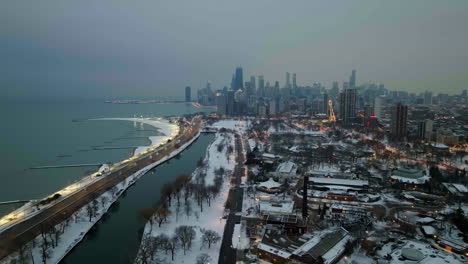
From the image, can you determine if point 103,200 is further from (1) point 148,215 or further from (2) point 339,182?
(2) point 339,182

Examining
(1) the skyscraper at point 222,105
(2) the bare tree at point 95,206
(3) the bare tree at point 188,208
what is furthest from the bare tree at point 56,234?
(1) the skyscraper at point 222,105

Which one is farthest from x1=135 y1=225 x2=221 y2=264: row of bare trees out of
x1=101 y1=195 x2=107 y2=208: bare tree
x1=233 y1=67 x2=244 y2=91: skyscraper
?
x1=233 y1=67 x2=244 y2=91: skyscraper

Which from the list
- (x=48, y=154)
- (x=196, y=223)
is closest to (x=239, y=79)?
(x=48, y=154)

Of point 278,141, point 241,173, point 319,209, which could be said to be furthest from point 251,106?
point 319,209

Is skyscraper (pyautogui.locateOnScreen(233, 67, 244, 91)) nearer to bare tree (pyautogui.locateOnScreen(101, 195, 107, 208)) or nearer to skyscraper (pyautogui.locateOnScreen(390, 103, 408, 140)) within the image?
skyscraper (pyautogui.locateOnScreen(390, 103, 408, 140))

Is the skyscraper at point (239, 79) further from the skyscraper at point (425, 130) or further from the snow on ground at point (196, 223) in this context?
the snow on ground at point (196, 223)
